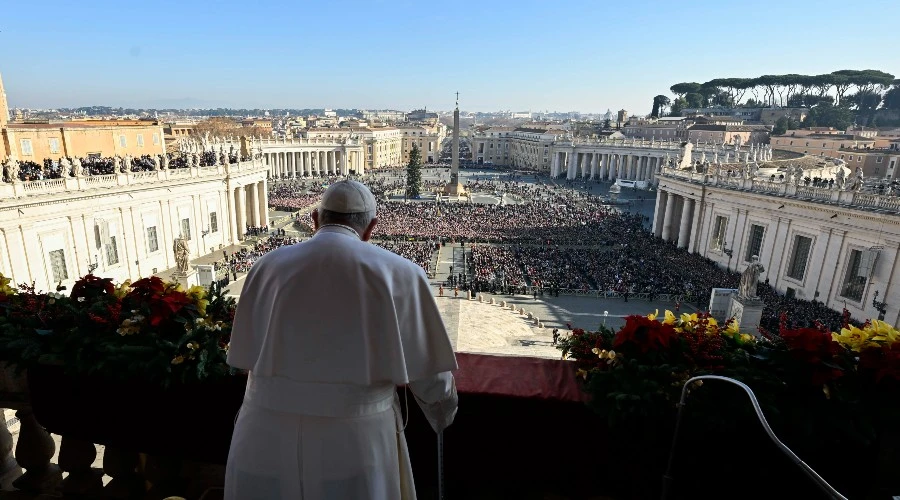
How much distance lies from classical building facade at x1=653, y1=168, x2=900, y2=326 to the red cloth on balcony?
993 inches

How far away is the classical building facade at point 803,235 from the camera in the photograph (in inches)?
864

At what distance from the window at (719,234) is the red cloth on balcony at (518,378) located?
109 ft

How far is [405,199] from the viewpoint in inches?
2375

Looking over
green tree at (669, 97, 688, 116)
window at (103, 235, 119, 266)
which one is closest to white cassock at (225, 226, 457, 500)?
window at (103, 235, 119, 266)

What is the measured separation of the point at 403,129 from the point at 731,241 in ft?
313

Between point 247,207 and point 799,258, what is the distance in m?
37.6

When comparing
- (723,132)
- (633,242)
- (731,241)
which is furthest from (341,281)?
(723,132)

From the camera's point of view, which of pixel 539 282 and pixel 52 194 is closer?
pixel 52 194

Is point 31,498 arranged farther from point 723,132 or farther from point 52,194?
point 723,132

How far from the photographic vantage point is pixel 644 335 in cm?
330

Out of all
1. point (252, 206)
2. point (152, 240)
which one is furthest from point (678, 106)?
point (152, 240)

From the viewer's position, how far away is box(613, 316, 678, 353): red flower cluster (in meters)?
3.26

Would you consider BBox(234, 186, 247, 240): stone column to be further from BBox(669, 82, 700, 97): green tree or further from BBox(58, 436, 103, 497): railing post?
BBox(669, 82, 700, 97): green tree

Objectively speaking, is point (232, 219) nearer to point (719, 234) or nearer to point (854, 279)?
point (719, 234)
